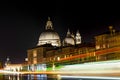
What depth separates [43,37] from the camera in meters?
150

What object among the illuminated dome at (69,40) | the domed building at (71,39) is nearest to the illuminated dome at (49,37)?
the illuminated dome at (69,40)

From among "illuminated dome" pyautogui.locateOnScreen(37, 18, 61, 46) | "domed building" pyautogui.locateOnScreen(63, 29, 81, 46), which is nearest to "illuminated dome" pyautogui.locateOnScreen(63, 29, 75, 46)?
"domed building" pyautogui.locateOnScreen(63, 29, 81, 46)

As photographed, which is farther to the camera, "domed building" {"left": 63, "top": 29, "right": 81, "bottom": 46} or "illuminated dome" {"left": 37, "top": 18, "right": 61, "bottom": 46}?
"illuminated dome" {"left": 37, "top": 18, "right": 61, "bottom": 46}

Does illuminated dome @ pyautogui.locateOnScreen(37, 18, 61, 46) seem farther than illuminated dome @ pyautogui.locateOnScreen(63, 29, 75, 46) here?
Yes

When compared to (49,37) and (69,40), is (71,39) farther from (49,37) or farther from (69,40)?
(49,37)

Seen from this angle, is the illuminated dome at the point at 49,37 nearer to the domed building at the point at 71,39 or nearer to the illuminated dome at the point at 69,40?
the illuminated dome at the point at 69,40

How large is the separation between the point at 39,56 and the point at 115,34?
180ft

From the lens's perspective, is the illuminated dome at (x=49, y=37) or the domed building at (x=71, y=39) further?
the illuminated dome at (x=49, y=37)

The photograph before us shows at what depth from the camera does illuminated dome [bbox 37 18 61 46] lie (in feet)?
489

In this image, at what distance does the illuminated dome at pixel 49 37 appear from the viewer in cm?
14918

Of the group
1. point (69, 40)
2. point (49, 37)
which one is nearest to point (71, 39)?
point (69, 40)

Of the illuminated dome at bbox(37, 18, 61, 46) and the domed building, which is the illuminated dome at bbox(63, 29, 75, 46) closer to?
the domed building

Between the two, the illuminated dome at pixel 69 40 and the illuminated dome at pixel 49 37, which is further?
the illuminated dome at pixel 49 37

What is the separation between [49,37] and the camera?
149000 mm
